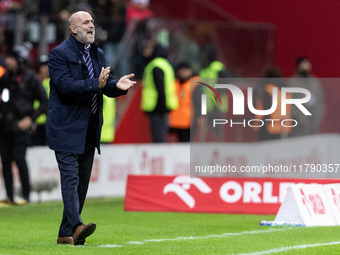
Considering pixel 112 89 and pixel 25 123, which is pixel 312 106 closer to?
pixel 25 123

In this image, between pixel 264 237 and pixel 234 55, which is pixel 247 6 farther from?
pixel 264 237

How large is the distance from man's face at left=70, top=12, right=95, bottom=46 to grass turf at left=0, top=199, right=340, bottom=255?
6.34 ft

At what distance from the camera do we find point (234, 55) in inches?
789

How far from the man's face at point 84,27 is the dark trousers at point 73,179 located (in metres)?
0.80

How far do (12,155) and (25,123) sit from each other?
54 centimetres

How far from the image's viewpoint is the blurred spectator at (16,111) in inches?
595

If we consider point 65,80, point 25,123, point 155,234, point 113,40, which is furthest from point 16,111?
point 65,80

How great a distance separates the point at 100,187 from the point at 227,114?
351 cm

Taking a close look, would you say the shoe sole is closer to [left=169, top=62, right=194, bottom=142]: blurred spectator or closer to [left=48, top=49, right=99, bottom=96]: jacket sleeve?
[left=48, top=49, right=99, bottom=96]: jacket sleeve

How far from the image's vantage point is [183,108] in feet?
59.1

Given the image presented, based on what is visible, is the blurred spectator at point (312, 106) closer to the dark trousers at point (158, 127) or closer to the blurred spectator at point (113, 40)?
the dark trousers at point (158, 127)

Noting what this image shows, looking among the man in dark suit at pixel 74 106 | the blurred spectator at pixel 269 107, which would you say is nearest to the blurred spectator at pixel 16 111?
the blurred spectator at pixel 269 107

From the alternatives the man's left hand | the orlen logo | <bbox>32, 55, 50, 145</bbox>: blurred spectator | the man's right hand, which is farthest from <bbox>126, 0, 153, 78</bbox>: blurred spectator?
the man's right hand

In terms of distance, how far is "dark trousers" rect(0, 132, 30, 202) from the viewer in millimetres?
15078
